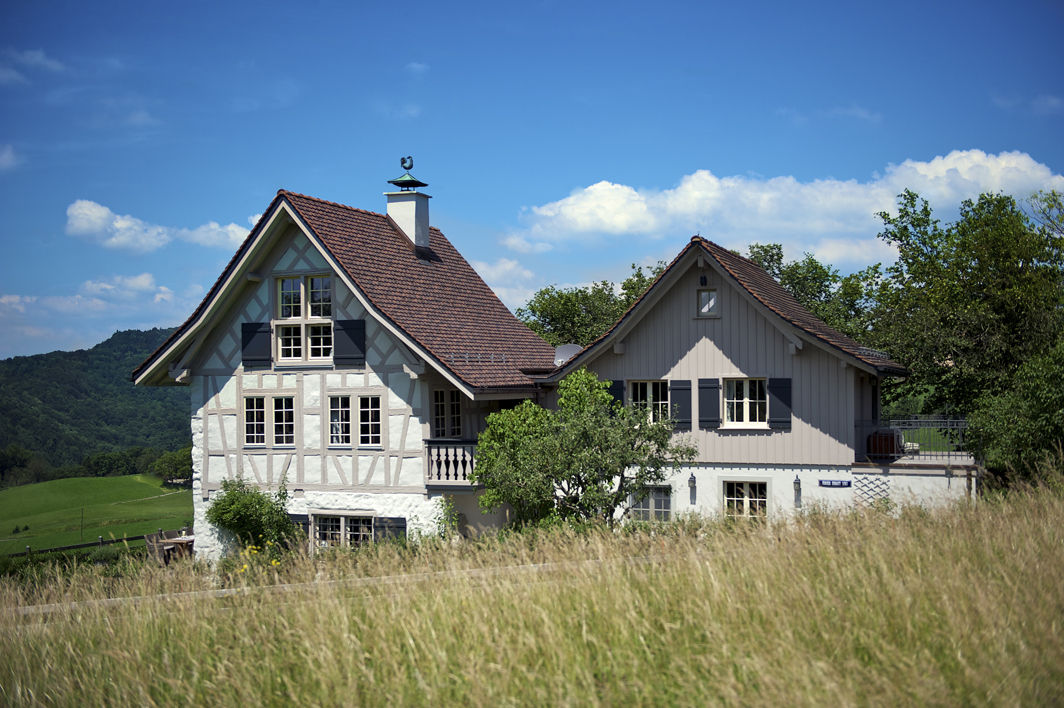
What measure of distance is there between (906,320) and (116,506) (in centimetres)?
6419

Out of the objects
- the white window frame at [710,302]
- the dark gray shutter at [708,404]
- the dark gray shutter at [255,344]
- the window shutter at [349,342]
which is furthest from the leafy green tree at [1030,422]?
the dark gray shutter at [255,344]

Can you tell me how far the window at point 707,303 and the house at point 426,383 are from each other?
47 mm

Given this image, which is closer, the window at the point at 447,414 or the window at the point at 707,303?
the window at the point at 707,303

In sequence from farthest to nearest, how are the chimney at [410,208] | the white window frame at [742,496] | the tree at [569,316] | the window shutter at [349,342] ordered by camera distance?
the tree at [569,316] < the chimney at [410,208] < the window shutter at [349,342] < the white window frame at [742,496]

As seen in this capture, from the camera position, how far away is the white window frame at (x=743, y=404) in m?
20.7

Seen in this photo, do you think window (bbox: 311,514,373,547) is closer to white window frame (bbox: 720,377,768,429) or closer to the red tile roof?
the red tile roof

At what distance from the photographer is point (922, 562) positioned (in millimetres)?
7949

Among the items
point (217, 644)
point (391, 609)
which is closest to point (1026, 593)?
point (391, 609)

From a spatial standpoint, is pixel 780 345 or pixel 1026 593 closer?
pixel 1026 593

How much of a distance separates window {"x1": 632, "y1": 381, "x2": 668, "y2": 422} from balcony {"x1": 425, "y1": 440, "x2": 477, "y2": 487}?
4.10 meters

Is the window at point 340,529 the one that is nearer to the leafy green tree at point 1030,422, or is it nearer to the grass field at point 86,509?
the leafy green tree at point 1030,422

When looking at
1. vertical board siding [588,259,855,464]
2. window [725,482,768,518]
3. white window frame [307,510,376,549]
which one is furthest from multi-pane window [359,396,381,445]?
window [725,482,768,518]

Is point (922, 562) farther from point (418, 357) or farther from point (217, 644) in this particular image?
point (418, 357)

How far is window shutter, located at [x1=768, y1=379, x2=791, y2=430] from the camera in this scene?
2020 centimetres
